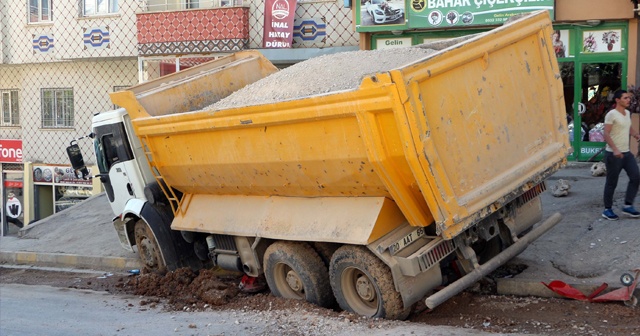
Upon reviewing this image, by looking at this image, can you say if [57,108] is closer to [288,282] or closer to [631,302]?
[288,282]

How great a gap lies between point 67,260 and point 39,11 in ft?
42.1

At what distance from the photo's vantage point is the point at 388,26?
16.2 metres

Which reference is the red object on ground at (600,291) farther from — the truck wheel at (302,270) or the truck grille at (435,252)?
the truck wheel at (302,270)

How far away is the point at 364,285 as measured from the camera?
7148 millimetres

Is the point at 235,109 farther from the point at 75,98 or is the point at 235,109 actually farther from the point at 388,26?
the point at 75,98

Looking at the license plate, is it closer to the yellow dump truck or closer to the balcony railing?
the yellow dump truck

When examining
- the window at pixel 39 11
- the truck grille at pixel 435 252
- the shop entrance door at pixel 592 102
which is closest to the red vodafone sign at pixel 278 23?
the shop entrance door at pixel 592 102

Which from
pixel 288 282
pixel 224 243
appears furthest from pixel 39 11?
pixel 288 282

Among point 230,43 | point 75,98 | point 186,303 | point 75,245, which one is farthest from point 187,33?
point 186,303

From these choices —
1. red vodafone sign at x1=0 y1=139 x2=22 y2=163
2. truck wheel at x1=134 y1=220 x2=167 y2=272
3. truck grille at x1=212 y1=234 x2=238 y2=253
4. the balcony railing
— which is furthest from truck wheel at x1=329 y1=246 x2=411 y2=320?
red vodafone sign at x1=0 y1=139 x2=22 y2=163

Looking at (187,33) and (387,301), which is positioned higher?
(187,33)

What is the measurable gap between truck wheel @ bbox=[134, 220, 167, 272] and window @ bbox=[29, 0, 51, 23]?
1453 centimetres

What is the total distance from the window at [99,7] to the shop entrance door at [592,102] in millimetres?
12601

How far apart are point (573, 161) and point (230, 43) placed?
326 inches
